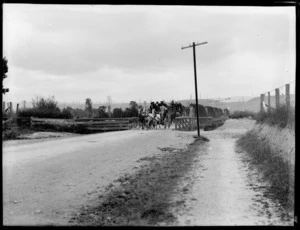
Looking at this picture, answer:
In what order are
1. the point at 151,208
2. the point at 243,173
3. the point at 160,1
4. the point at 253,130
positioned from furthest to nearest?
the point at 253,130 → the point at 243,173 → the point at 151,208 → the point at 160,1

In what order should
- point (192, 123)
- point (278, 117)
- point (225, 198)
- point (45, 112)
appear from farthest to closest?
point (192, 123), point (278, 117), point (45, 112), point (225, 198)

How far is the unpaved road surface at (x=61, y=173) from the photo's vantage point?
586cm

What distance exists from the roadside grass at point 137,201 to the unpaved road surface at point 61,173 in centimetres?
33

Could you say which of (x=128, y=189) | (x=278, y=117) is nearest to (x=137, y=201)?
(x=128, y=189)

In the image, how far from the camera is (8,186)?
682 cm

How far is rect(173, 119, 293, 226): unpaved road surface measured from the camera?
18.5 ft

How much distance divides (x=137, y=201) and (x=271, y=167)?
4.44 m

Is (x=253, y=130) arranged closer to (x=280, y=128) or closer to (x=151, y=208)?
(x=280, y=128)

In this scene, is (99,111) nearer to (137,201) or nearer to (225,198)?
(137,201)

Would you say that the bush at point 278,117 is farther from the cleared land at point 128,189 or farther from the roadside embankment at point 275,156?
the cleared land at point 128,189

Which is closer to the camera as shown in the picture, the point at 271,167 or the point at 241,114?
the point at 271,167

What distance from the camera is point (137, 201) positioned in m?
6.38

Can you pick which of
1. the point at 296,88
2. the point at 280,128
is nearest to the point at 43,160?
the point at 296,88

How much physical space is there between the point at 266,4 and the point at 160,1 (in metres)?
1.75
